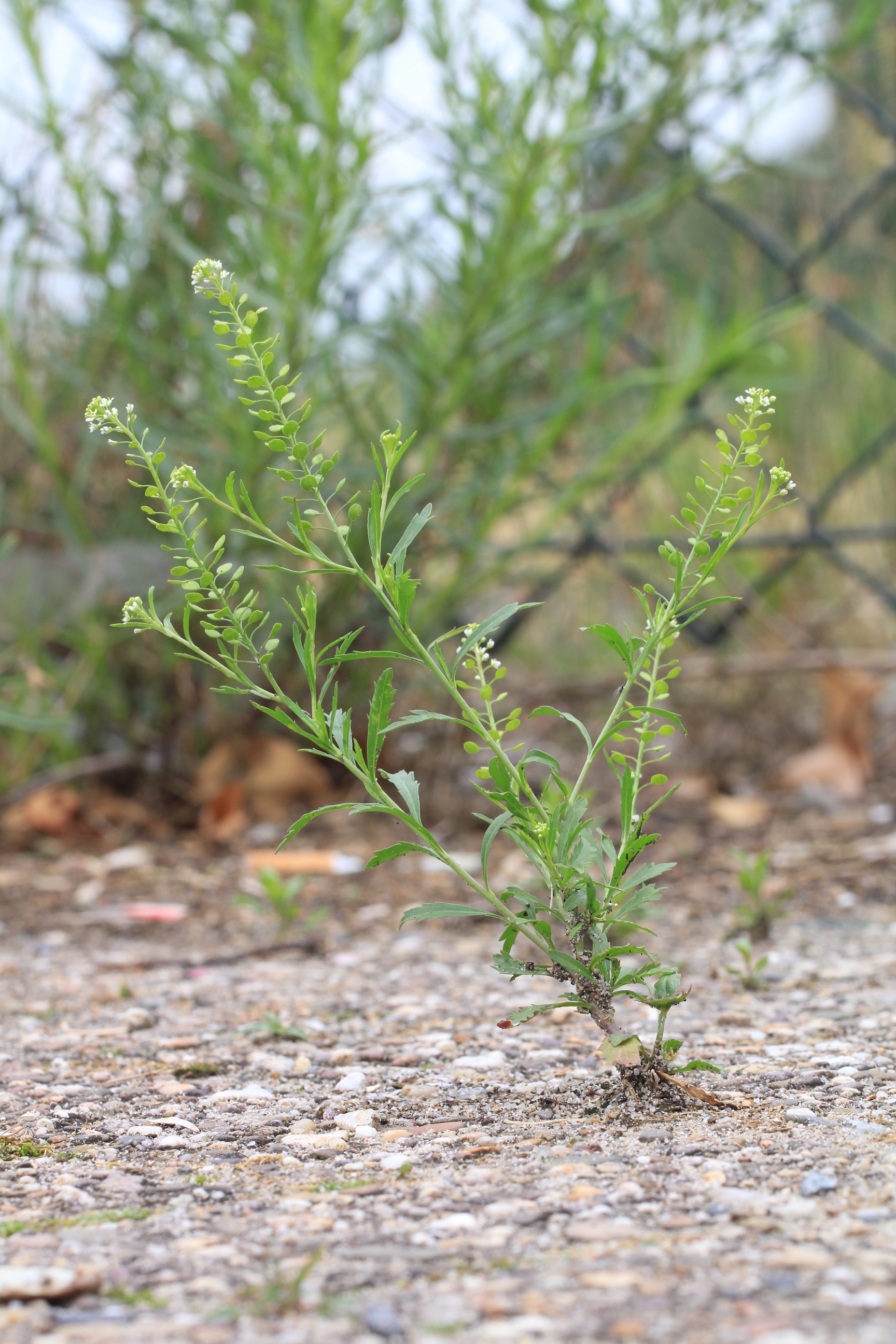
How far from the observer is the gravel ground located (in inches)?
29.2

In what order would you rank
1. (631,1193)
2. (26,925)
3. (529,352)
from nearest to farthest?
1. (631,1193)
2. (26,925)
3. (529,352)

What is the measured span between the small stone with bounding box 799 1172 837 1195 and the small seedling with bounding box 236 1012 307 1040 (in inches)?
26.2

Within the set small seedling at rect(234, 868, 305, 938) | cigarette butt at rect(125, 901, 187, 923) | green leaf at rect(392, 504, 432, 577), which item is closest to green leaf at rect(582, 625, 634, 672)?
green leaf at rect(392, 504, 432, 577)

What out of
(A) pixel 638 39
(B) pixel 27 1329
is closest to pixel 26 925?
(B) pixel 27 1329

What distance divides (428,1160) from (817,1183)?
1.02ft

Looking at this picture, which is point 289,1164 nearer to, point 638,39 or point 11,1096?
point 11,1096

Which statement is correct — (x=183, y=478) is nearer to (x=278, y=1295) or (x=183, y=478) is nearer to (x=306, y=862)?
(x=278, y=1295)

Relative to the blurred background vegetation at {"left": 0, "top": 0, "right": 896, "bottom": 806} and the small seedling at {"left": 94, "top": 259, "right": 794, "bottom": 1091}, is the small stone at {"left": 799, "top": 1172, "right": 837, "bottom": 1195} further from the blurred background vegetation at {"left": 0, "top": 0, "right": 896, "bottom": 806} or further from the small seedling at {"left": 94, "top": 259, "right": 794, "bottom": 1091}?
the blurred background vegetation at {"left": 0, "top": 0, "right": 896, "bottom": 806}

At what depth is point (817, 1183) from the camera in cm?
90

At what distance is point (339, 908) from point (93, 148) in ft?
6.32

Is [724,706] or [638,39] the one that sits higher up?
[638,39]

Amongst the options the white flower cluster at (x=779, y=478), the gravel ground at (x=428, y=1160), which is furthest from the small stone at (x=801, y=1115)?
the white flower cluster at (x=779, y=478)

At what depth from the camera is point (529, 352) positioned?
9.20 ft

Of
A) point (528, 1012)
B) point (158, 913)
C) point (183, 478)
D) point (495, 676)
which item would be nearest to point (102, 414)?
point (183, 478)
